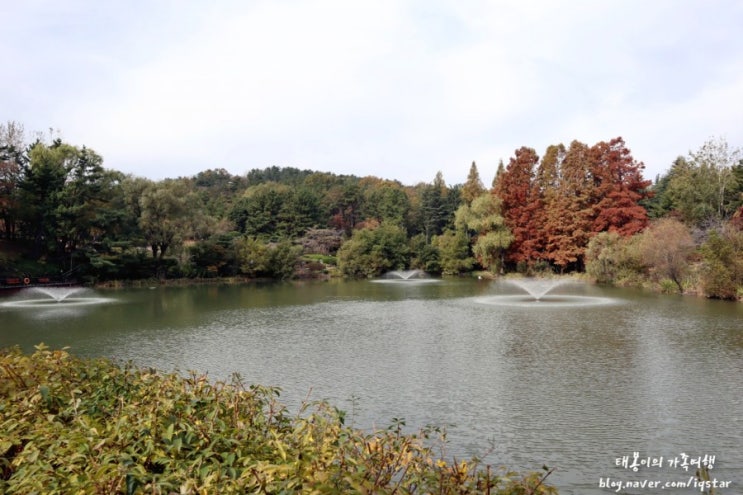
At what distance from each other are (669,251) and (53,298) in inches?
1306

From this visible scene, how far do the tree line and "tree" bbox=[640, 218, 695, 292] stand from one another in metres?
0.11

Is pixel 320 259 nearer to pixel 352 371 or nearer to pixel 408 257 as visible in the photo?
pixel 408 257

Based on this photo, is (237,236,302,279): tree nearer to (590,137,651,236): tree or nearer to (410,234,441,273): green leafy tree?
(410,234,441,273): green leafy tree

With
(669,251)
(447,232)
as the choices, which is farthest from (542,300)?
(447,232)

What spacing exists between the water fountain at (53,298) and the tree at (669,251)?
2960 centimetres

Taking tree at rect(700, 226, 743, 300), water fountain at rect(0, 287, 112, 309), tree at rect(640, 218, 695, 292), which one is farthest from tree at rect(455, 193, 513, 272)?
water fountain at rect(0, 287, 112, 309)

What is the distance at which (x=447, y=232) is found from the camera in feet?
176

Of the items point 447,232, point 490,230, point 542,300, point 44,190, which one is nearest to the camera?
point 542,300

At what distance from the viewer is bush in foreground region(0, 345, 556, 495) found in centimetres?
292

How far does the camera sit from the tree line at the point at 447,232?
33.6 m

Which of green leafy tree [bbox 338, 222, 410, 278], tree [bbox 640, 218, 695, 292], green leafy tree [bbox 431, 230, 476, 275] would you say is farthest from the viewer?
green leafy tree [bbox 431, 230, 476, 275]

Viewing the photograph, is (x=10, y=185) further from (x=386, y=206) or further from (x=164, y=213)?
(x=386, y=206)

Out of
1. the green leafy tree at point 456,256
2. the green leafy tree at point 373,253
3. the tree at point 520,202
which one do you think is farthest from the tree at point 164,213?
→ the tree at point 520,202

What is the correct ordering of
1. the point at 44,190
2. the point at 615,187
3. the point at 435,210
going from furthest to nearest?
the point at 435,210 → the point at 615,187 → the point at 44,190
